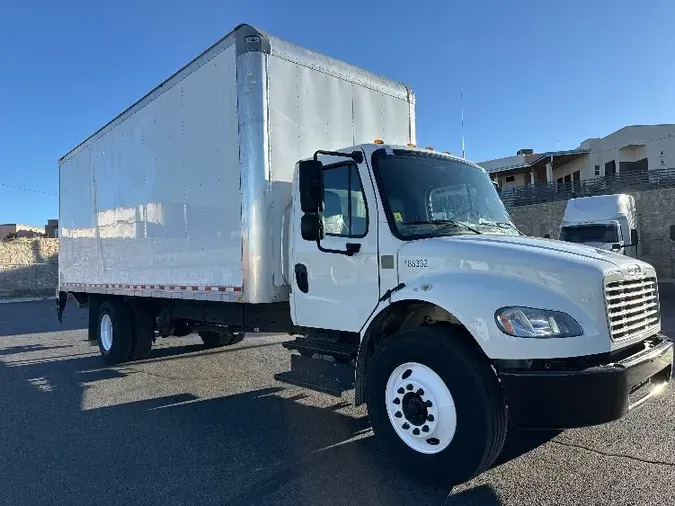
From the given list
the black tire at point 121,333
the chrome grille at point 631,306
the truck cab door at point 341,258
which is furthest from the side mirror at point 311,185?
the black tire at point 121,333

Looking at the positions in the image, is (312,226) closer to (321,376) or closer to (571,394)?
(321,376)

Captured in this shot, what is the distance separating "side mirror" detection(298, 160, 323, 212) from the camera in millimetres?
4422

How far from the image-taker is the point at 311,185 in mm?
4414

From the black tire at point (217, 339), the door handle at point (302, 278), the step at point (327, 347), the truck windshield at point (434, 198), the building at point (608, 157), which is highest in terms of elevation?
the building at point (608, 157)

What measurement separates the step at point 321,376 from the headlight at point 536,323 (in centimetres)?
163

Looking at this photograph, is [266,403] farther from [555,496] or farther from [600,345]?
[600,345]

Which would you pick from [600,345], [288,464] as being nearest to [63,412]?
[288,464]

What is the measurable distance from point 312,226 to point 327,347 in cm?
117

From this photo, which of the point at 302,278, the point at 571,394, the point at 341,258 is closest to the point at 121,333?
the point at 302,278

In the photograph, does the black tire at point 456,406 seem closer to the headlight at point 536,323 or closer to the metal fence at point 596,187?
the headlight at point 536,323

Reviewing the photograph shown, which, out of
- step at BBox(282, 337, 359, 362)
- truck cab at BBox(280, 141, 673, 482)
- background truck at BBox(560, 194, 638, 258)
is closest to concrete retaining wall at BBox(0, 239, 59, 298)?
background truck at BBox(560, 194, 638, 258)

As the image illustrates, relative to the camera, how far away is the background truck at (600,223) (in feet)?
56.7

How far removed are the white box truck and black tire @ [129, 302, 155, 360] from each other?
646 mm

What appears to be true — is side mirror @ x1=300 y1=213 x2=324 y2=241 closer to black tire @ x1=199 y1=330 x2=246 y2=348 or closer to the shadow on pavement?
the shadow on pavement
